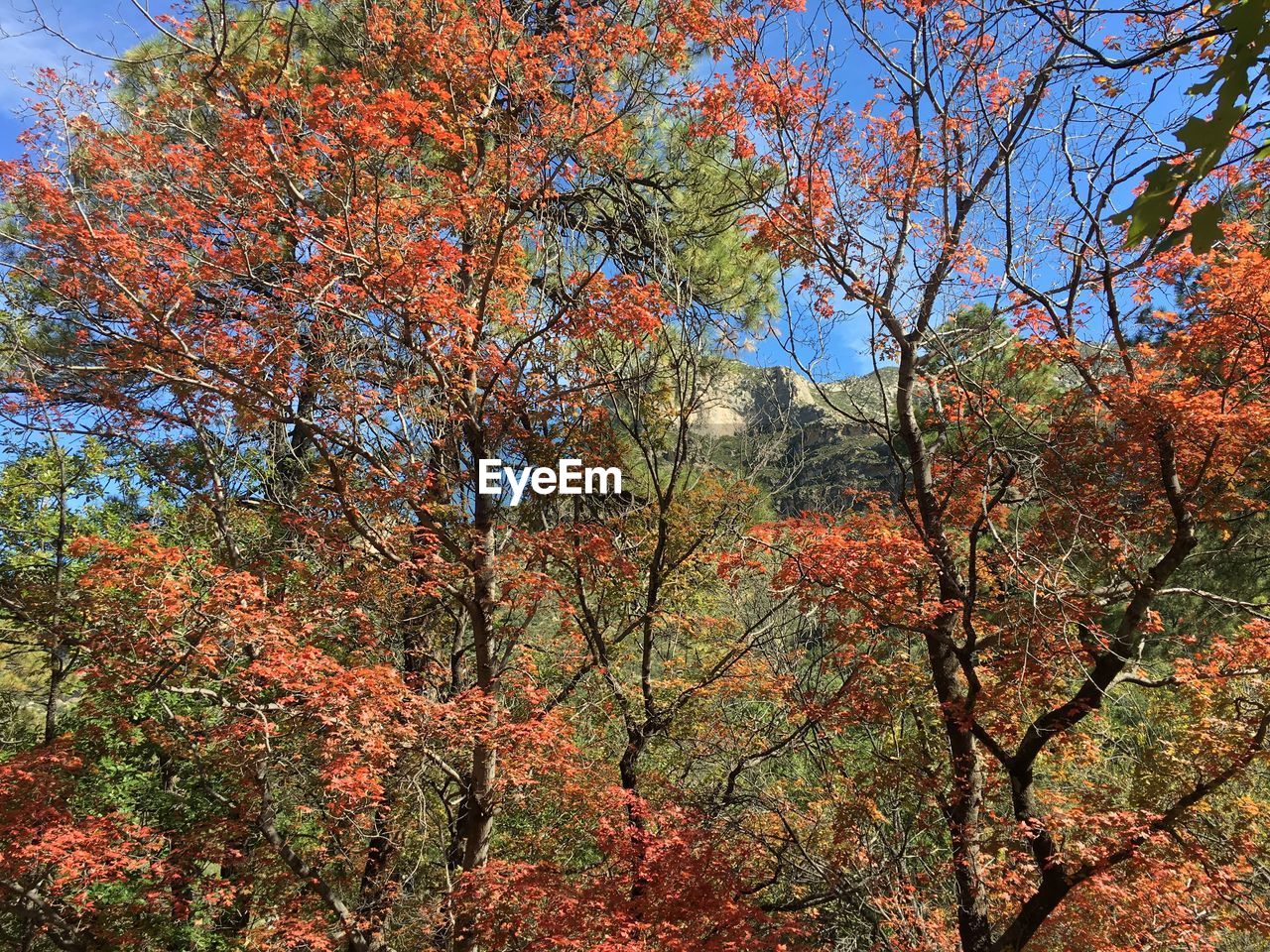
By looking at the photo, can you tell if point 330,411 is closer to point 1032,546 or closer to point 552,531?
point 552,531

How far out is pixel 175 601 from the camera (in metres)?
5.40

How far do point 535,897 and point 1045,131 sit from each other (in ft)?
21.6

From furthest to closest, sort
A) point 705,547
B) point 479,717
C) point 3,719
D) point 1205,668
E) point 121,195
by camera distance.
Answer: point 3,719 < point 705,547 < point 121,195 < point 479,717 < point 1205,668

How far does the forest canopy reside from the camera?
17.0 feet

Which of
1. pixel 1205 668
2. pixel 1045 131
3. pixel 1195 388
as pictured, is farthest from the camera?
pixel 1195 388

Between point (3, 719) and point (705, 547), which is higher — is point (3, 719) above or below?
below

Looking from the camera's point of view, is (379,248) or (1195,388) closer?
(379,248)

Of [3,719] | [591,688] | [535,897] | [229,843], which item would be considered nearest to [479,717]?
[535,897]

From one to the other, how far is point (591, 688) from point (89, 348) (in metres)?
6.69

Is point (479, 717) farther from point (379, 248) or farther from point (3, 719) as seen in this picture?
point (3, 719)

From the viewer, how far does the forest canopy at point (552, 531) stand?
517 cm

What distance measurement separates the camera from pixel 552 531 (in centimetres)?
699

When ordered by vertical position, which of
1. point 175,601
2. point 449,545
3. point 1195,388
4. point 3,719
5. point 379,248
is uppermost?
point 379,248

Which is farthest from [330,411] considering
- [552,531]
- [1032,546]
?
[1032,546]
